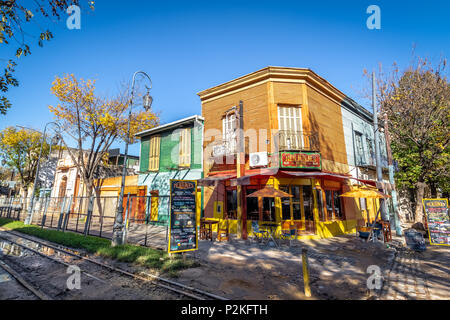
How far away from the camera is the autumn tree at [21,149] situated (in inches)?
1183

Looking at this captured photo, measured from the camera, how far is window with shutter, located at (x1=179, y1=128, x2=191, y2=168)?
16.8 metres

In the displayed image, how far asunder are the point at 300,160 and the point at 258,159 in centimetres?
235

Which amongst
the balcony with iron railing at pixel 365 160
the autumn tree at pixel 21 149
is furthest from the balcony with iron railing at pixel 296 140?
the autumn tree at pixel 21 149

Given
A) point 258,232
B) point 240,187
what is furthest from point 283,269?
point 240,187

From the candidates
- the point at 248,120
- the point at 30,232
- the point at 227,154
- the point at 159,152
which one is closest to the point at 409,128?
the point at 248,120

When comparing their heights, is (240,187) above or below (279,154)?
below

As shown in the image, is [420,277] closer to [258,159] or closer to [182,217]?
[182,217]

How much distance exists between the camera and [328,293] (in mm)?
5078

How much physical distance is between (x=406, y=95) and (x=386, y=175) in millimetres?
9581

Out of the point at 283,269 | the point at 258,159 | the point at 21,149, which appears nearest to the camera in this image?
the point at 283,269

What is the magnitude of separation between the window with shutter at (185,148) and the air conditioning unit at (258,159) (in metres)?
5.63

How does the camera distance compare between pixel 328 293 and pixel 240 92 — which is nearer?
pixel 328 293

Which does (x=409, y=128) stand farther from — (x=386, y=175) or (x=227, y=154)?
(x=227, y=154)

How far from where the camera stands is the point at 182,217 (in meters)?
7.89
